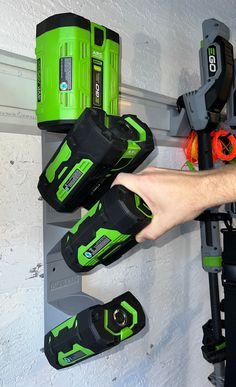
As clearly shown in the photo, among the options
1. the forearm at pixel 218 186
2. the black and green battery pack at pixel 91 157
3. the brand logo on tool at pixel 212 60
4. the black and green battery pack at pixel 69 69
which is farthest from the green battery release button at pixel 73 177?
the brand logo on tool at pixel 212 60

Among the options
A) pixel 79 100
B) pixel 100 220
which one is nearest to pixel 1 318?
pixel 100 220

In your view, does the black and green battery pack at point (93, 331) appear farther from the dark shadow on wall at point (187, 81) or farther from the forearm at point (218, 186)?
the dark shadow on wall at point (187, 81)

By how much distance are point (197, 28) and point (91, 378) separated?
141cm

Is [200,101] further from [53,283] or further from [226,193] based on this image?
[53,283]

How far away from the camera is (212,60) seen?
1271 mm

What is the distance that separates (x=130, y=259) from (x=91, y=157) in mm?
605

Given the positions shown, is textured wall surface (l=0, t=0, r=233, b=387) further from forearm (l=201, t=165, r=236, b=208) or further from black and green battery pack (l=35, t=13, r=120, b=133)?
forearm (l=201, t=165, r=236, b=208)

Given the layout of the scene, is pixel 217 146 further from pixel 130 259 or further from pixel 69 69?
pixel 69 69

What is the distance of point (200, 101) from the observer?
1.29m

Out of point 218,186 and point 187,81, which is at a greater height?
point 187,81

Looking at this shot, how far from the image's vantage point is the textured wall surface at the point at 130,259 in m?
0.91

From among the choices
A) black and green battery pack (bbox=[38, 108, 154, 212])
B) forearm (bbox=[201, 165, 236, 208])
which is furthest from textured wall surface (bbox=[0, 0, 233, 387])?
forearm (bbox=[201, 165, 236, 208])

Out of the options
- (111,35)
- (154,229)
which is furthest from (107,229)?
(111,35)

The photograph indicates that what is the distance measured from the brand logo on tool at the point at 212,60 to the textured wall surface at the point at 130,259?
0.17 m
